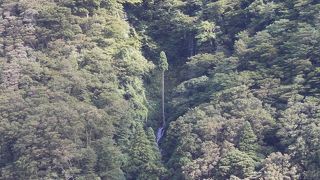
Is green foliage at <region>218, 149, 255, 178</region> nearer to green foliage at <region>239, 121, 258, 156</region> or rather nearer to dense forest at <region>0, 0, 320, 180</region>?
dense forest at <region>0, 0, 320, 180</region>

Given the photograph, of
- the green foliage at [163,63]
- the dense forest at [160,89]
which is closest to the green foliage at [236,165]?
the dense forest at [160,89]

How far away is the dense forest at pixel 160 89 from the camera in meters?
40.1

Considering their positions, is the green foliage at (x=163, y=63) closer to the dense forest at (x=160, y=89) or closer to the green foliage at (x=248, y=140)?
the dense forest at (x=160, y=89)

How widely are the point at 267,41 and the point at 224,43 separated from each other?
545 centimetres

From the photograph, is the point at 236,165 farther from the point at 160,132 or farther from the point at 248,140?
the point at 160,132

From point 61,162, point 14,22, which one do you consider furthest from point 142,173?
point 14,22

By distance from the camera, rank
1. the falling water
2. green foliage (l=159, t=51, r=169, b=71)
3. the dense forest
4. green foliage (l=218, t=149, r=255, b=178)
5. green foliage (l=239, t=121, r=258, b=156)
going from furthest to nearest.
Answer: green foliage (l=159, t=51, r=169, b=71), the falling water, the dense forest, green foliage (l=239, t=121, r=258, b=156), green foliage (l=218, t=149, r=255, b=178)

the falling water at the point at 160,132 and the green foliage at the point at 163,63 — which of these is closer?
the falling water at the point at 160,132

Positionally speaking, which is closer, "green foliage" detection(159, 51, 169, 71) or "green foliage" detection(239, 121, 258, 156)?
"green foliage" detection(239, 121, 258, 156)

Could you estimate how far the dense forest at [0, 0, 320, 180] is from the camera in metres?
40.1

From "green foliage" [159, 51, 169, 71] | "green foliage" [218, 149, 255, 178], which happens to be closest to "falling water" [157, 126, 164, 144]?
"green foliage" [159, 51, 169, 71]

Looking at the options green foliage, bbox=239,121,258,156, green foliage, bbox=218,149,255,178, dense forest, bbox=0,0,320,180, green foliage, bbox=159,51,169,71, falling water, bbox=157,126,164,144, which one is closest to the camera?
green foliage, bbox=218,149,255,178

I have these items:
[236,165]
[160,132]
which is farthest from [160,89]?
[236,165]

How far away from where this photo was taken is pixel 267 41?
46.9 metres
